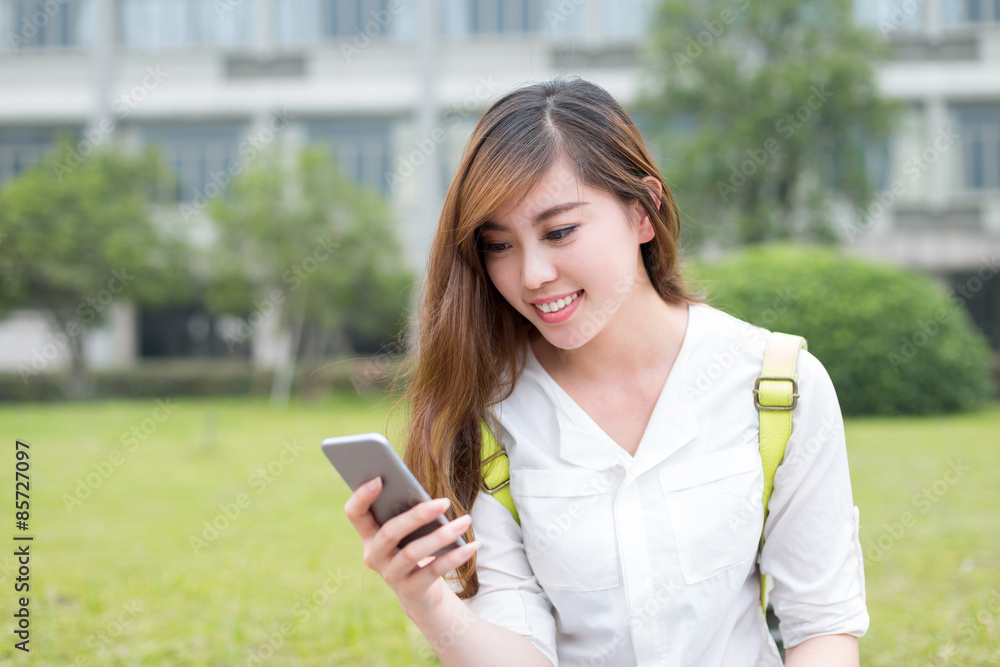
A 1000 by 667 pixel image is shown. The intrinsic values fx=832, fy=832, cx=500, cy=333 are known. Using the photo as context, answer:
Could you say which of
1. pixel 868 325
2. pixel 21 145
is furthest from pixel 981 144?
pixel 21 145

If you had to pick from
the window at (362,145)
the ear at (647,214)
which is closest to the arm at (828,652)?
the ear at (647,214)

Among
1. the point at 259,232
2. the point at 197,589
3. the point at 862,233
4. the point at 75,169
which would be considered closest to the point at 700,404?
the point at 197,589

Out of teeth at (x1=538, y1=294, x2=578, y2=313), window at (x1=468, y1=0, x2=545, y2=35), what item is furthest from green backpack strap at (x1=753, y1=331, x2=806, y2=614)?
window at (x1=468, y1=0, x2=545, y2=35)

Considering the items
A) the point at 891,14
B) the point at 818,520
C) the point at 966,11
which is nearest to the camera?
the point at 818,520

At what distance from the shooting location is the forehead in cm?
145

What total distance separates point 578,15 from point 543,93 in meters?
17.4

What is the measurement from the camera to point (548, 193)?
145 cm

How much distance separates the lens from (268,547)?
16.0 feet

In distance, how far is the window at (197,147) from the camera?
1791cm

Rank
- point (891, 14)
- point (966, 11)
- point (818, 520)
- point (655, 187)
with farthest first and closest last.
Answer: point (891, 14)
point (966, 11)
point (655, 187)
point (818, 520)

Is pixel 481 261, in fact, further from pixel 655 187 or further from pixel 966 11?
pixel 966 11

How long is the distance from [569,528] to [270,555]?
3.61 meters

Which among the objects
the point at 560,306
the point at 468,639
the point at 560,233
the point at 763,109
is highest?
the point at 560,233

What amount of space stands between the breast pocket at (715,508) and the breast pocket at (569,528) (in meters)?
0.12
